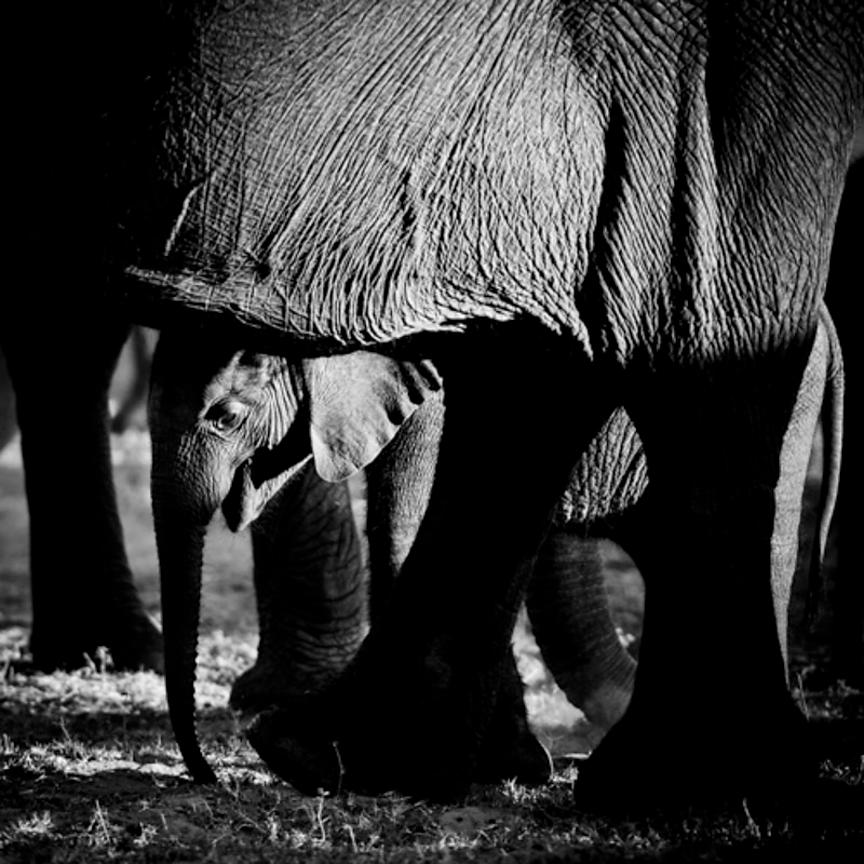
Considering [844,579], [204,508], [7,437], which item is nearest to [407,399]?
[204,508]

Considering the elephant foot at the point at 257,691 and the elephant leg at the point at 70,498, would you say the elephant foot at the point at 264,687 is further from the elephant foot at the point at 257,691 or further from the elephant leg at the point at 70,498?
the elephant leg at the point at 70,498

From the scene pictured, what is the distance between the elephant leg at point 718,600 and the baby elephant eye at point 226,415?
1262mm

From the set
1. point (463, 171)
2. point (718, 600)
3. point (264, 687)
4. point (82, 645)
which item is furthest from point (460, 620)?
Result: point (82, 645)

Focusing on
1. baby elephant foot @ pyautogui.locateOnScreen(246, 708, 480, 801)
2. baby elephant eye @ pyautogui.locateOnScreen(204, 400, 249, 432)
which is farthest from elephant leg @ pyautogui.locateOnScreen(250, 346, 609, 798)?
baby elephant eye @ pyautogui.locateOnScreen(204, 400, 249, 432)

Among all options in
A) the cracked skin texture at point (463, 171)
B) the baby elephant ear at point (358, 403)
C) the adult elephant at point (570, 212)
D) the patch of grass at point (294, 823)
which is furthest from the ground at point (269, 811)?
the cracked skin texture at point (463, 171)

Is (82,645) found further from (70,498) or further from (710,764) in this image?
(710,764)

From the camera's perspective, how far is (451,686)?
4.13 metres

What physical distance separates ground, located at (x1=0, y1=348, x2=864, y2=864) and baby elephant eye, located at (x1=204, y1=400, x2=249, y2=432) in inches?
34.6

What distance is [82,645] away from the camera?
22.2ft

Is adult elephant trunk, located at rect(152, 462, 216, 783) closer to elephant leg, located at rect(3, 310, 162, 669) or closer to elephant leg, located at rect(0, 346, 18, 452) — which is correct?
elephant leg, located at rect(3, 310, 162, 669)

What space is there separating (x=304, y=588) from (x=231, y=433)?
1.65 metres

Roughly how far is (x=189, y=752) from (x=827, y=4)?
7.05 ft

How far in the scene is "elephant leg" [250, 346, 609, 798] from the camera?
4105 millimetres

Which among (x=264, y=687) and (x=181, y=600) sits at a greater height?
(x=181, y=600)
